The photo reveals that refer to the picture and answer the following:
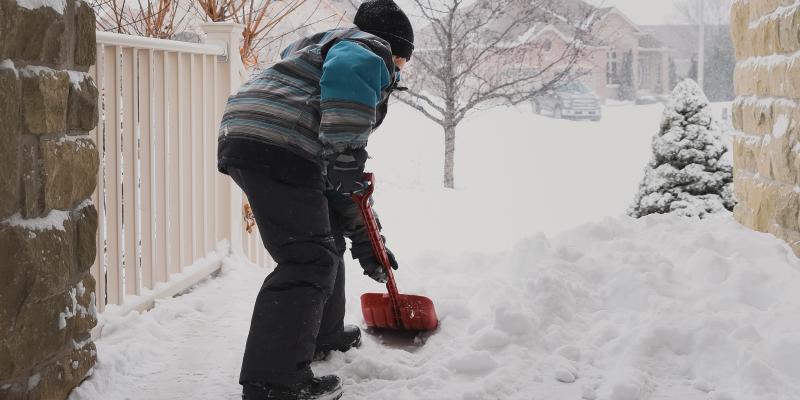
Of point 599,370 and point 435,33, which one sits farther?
point 435,33

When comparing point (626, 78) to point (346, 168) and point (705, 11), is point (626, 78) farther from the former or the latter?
point (346, 168)

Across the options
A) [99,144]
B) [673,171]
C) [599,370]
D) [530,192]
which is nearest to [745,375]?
[599,370]

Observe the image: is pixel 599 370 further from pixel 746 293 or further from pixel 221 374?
pixel 221 374

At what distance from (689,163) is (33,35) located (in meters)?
5.59

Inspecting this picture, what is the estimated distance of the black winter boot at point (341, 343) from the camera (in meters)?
2.73

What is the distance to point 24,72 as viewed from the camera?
1.90 meters

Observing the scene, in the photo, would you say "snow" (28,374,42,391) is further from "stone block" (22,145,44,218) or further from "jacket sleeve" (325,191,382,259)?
"jacket sleeve" (325,191,382,259)

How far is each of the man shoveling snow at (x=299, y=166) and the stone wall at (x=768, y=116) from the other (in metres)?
1.91

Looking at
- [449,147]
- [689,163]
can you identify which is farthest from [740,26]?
[449,147]

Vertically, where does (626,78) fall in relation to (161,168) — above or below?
above

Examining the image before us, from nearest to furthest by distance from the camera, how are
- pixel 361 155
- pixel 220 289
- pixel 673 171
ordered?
1. pixel 361 155
2. pixel 220 289
3. pixel 673 171

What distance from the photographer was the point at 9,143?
182 cm

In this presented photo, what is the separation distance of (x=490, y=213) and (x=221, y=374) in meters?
10.2

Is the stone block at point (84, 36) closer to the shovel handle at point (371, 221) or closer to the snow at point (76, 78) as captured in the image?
the snow at point (76, 78)
